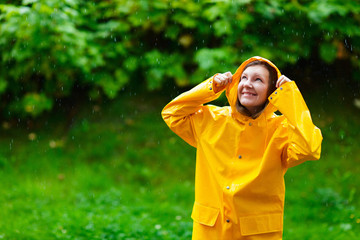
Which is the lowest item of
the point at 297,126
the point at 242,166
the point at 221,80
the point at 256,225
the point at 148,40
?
the point at 256,225

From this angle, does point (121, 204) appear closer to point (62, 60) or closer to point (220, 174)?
point (62, 60)

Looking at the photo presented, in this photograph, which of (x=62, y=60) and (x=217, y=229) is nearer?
(x=217, y=229)

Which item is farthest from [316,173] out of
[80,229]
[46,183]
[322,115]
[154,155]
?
[46,183]

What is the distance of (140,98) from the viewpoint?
7309mm

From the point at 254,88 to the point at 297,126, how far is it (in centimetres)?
40

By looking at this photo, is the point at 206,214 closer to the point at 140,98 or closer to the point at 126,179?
the point at 126,179

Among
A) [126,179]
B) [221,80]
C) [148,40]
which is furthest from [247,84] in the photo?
[148,40]

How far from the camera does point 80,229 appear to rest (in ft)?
15.2

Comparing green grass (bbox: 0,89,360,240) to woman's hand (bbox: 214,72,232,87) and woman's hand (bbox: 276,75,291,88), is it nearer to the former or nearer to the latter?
woman's hand (bbox: 214,72,232,87)

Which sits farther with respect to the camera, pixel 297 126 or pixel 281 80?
pixel 281 80

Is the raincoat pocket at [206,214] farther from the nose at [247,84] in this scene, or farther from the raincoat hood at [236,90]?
the nose at [247,84]

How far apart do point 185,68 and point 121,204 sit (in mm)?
2650

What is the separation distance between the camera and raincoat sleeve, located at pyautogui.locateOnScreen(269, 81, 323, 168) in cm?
255

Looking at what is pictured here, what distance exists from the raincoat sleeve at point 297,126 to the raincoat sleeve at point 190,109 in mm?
436
